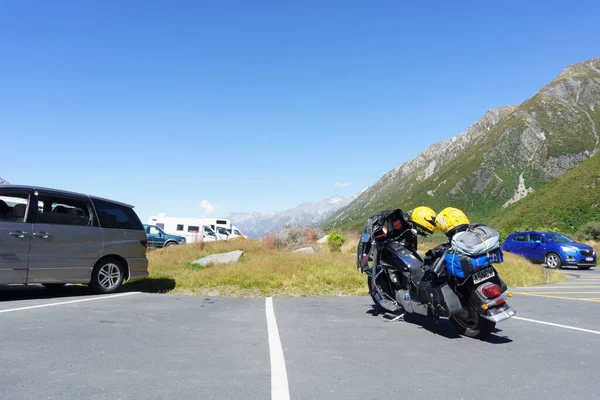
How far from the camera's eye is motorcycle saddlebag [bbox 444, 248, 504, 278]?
5191 millimetres

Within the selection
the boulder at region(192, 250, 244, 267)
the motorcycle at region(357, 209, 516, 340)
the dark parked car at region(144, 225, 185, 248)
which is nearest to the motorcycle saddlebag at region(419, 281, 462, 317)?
the motorcycle at region(357, 209, 516, 340)

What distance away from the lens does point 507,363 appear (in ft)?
14.3

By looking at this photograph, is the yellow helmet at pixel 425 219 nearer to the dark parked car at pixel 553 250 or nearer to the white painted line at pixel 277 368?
the white painted line at pixel 277 368

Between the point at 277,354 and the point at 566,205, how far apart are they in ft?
196

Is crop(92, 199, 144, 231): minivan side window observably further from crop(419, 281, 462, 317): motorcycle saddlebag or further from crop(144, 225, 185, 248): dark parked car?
crop(144, 225, 185, 248): dark parked car

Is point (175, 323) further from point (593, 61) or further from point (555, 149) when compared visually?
point (593, 61)

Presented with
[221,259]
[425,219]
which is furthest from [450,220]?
[221,259]

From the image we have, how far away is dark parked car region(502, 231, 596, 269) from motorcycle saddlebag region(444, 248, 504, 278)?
592 inches

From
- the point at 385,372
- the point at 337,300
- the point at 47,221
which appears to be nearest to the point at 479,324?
the point at 385,372

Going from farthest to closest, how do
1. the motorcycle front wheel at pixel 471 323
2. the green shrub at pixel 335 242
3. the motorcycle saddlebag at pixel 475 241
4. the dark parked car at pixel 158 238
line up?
the dark parked car at pixel 158 238, the green shrub at pixel 335 242, the motorcycle front wheel at pixel 471 323, the motorcycle saddlebag at pixel 475 241

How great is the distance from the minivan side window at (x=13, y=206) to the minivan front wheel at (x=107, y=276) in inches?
→ 67.2

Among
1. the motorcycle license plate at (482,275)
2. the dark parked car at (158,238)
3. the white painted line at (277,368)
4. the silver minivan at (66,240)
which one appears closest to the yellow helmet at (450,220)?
the motorcycle license plate at (482,275)

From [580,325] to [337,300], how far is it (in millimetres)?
4105

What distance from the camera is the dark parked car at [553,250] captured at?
17578mm
